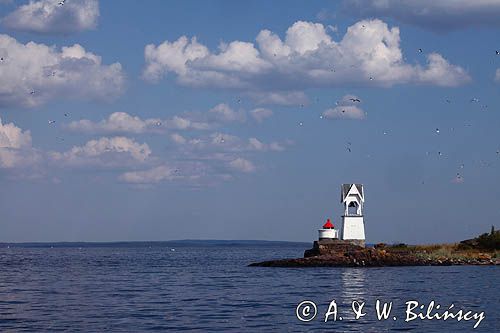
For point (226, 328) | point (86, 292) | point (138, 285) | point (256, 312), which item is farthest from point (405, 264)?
point (226, 328)

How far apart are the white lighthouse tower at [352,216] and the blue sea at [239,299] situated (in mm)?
6327

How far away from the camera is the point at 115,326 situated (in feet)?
126

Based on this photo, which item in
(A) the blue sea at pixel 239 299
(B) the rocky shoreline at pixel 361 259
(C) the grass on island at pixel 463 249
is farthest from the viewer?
(C) the grass on island at pixel 463 249

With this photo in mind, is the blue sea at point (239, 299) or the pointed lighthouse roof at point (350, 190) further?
the pointed lighthouse roof at point (350, 190)

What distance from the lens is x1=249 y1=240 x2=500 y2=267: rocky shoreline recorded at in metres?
82.4

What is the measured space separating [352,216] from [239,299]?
1406 inches

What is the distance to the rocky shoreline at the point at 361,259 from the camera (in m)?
82.4

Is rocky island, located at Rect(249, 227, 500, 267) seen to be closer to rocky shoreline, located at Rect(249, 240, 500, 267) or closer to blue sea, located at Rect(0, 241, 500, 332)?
rocky shoreline, located at Rect(249, 240, 500, 267)

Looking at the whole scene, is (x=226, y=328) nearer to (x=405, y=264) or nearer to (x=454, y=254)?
(x=405, y=264)

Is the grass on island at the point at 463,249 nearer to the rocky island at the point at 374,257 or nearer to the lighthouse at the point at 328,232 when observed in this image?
the rocky island at the point at 374,257

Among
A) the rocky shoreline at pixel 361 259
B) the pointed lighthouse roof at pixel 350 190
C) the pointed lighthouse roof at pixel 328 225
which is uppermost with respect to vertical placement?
the pointed lighthouse roof at pixel 350 190

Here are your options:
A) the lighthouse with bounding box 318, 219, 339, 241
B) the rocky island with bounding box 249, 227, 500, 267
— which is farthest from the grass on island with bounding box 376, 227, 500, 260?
the lighthouse with bounding box 318, 219, 339, 241

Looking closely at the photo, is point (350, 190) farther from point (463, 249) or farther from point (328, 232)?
point (463, 249)

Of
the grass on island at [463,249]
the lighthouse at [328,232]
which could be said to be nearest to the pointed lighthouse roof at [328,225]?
the lighthouse at [328,232]
